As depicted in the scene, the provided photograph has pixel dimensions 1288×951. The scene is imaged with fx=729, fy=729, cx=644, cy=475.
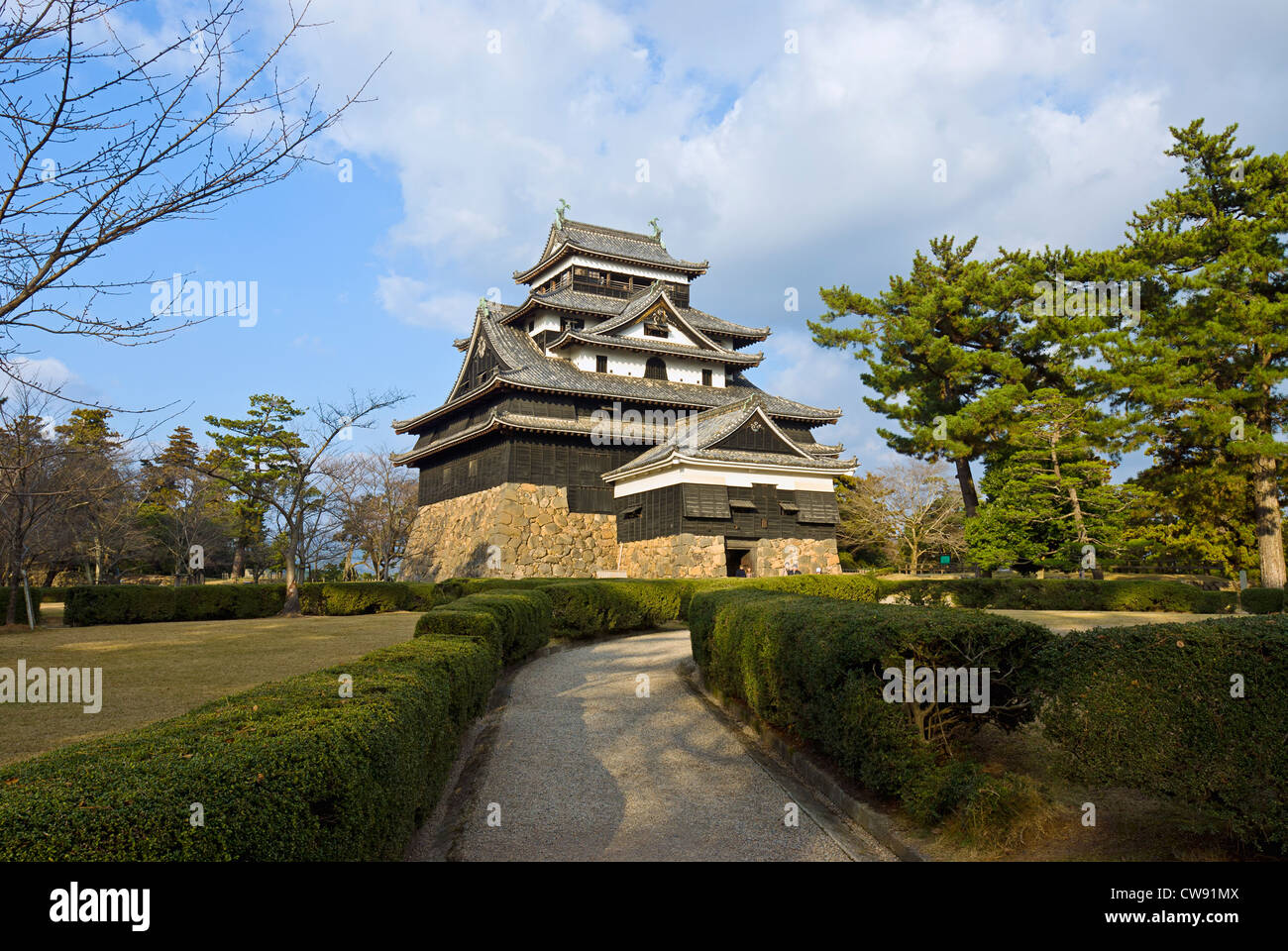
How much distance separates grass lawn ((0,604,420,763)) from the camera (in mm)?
8023

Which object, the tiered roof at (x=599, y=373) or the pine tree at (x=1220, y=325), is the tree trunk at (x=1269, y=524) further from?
the tiered roof at (x=599, y=373)

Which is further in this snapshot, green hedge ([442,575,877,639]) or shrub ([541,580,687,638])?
green hedge ([442,575,877,639])

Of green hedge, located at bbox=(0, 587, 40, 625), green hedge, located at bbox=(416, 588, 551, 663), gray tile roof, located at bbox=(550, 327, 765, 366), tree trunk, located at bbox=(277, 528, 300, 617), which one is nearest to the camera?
green hedge, located at bbox=(416, 588, 551, 663)

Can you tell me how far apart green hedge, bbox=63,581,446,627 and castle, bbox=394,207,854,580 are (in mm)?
5617

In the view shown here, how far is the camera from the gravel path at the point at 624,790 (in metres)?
5.44

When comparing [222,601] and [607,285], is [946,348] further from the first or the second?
[222,601]

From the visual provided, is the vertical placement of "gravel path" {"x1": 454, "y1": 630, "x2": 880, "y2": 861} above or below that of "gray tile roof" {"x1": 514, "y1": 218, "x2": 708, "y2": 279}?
below

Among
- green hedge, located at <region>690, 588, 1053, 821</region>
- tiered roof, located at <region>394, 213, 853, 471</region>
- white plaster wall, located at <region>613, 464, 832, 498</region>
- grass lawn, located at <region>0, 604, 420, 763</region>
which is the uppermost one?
tiered roof, located at <region>394, 213, 853, 471</region>

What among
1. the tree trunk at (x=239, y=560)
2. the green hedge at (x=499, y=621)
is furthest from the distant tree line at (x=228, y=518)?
the green hedge at (x=499, y=621)

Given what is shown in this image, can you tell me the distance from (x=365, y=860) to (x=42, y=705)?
8.03 m

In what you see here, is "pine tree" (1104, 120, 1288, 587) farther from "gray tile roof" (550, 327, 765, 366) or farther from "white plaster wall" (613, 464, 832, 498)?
"gray tile roof" (550, 327, 765, 366)

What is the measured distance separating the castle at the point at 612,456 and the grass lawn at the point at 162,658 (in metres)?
10.6

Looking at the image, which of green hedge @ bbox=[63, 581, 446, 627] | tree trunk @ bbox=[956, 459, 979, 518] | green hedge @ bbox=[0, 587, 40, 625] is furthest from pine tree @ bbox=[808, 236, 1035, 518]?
green hedge @ bbox=[0, 587, 40, 625]

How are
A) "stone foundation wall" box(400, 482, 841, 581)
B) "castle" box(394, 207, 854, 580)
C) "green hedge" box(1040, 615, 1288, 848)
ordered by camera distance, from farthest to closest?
"castle" box(394, 207, 854, 580)
"stone foundation wall" box(400, 482, 841, 581)
"green hedge" box(1040, 615, 1288, 848)
